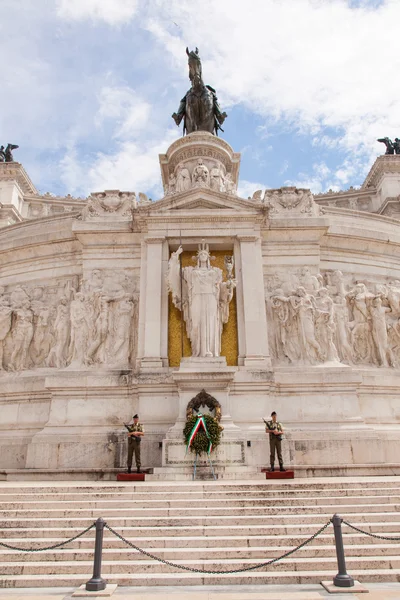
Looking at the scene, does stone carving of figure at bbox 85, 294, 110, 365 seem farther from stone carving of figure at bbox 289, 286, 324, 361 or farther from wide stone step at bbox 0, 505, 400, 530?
wide stone step at bbox 0, 505, 400, 530

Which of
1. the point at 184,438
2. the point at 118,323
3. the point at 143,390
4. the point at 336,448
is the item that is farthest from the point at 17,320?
the point at 336,448

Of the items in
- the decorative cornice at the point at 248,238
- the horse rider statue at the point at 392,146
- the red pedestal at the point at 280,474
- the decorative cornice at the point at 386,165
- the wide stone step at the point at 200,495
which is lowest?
the wide stone step at the point at 200,495

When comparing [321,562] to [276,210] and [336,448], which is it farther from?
[276,210]

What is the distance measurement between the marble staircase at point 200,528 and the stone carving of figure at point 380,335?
7.17 metres

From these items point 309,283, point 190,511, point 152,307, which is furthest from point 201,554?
point 309,283

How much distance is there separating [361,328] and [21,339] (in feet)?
43.7

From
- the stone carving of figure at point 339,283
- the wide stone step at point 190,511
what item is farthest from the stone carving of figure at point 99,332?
the stone carving of figure at point 339,283

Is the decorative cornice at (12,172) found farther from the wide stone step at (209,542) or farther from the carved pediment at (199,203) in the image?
the wide stone step at (209,542)

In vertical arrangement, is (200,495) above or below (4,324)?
below

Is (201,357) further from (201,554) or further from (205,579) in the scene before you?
(205,579)

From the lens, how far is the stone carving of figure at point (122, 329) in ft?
54.8

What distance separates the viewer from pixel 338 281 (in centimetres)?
1844

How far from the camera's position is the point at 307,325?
16.7m

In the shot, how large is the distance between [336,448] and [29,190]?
2391 inches
